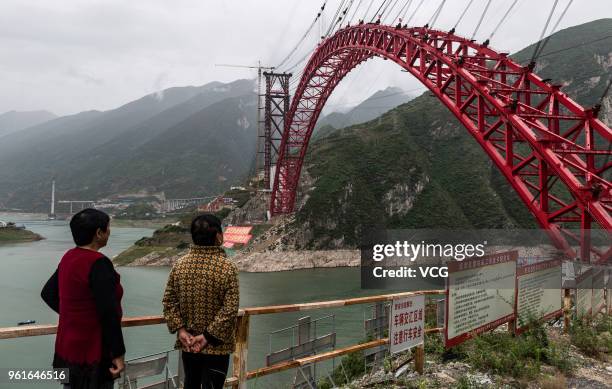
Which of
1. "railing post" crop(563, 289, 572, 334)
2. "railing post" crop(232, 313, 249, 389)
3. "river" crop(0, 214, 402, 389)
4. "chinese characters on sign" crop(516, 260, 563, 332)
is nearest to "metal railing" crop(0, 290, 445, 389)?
"railing post" crop(232, 313, 249, 389)

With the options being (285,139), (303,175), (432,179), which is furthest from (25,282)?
(432,179)

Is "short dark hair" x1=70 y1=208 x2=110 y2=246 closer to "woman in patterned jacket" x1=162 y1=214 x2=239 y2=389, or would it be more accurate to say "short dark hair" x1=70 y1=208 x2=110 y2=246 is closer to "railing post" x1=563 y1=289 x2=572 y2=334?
"woman in patterned jacket" x1=162 y1=214 x2=239 y2=389

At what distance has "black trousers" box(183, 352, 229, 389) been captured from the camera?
3.01 metres

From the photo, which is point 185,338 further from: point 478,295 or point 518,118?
point 518,118

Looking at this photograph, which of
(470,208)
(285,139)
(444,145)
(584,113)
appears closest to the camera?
(584,113)

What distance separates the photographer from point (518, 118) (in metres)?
12.8

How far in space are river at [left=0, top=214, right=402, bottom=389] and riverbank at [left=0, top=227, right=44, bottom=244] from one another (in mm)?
18475

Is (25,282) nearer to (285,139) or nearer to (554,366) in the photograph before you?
(285,139)

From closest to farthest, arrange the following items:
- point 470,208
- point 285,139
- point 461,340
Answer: point 461,340 < point 285,139 < point 470,208

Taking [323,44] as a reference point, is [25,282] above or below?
below

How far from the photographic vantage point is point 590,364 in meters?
5.86

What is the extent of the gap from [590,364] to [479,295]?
1.84 metres

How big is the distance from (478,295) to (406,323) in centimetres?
103

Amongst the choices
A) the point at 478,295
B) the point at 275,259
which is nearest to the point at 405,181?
the point at 275,259
